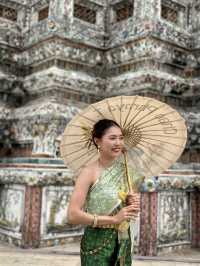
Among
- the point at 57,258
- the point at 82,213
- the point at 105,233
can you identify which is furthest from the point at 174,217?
the point at 82,213

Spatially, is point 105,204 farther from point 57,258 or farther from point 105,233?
point 57,258

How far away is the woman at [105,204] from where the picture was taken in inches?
91.3

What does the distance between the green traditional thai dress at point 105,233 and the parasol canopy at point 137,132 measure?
0.39m

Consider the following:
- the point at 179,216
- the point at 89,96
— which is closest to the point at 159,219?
the point at 179,216

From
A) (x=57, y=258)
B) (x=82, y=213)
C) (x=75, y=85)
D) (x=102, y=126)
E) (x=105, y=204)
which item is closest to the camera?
(x=82, y=213)

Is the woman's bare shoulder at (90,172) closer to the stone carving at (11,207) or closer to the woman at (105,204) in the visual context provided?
the woman at (105,204)

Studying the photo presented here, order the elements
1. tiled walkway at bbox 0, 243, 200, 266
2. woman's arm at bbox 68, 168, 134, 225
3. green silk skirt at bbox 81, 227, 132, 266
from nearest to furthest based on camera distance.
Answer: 1. woman's arm at bbox 68, 168, 134, 225
2. green silk skirt at bbox 81, 227, 132, 266
3. tiled walkway at bbox 0, 243, 200, 266

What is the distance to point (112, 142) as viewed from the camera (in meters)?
2.48

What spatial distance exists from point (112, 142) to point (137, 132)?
0.32 meters

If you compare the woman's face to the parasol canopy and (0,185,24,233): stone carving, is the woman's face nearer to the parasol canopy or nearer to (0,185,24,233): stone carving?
the parasol canopy

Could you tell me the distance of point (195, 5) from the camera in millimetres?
8156

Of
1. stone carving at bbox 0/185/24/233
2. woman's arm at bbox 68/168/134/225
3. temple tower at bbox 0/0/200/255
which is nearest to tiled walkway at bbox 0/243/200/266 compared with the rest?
temple tower at bbox 0/0/200/255

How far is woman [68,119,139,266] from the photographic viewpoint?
2.32 m

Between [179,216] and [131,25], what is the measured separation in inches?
161
